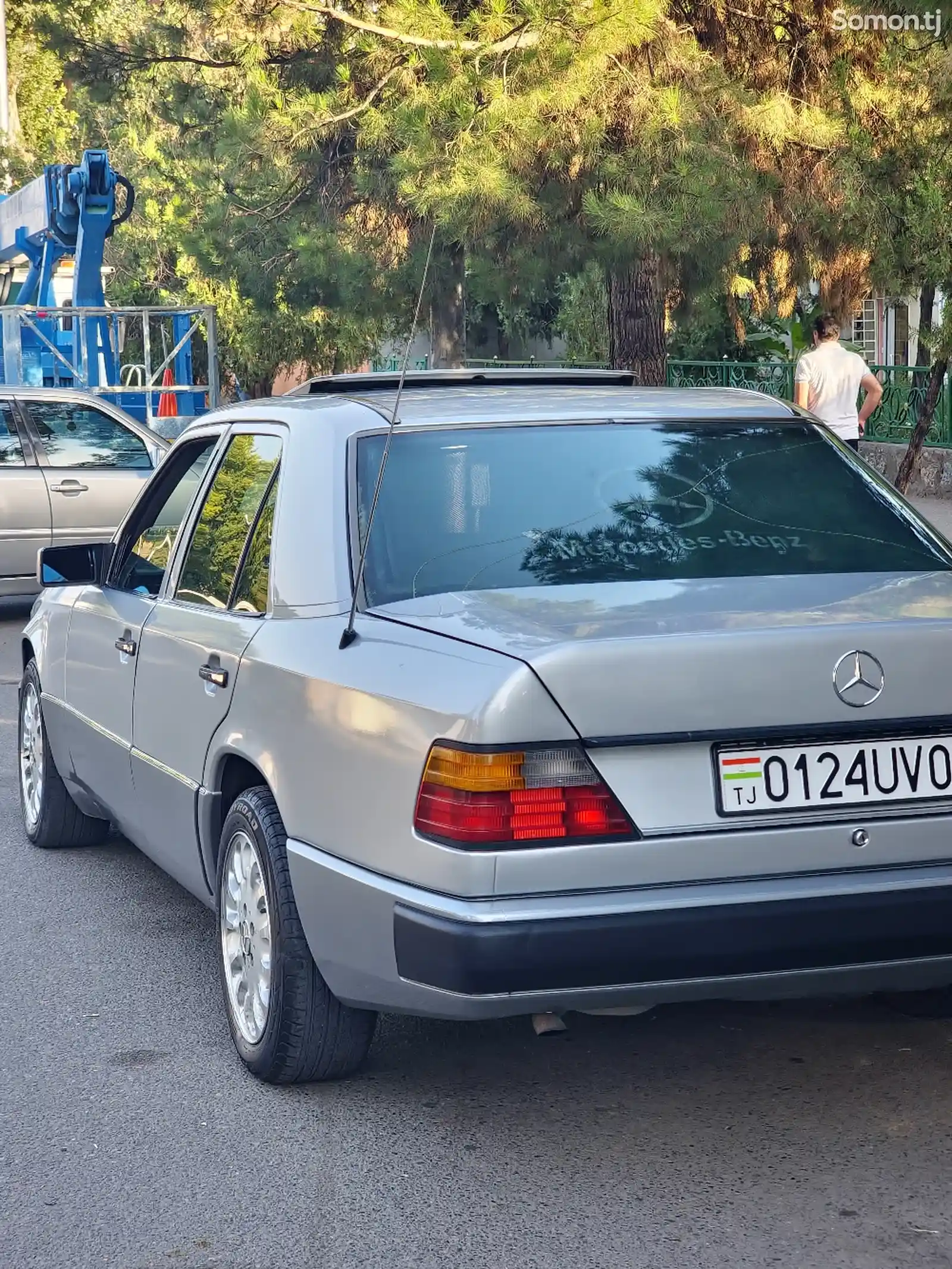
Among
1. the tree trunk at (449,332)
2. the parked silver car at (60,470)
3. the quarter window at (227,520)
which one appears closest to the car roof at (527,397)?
the quarter window at (227,520)

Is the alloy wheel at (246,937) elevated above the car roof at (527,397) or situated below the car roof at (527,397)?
below

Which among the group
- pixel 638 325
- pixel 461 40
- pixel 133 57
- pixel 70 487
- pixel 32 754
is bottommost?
pixel 32 754

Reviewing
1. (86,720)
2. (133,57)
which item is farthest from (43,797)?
(133,57)

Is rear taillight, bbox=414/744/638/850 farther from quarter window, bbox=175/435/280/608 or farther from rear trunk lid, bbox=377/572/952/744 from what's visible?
quarter window, bbox=175/435/280/608

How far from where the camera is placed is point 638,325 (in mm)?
15883

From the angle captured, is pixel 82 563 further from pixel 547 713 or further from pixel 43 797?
pixel 547 713

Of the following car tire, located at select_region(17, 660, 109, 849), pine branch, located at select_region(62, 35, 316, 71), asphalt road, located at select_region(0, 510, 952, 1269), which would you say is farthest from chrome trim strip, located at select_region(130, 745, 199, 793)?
pine branch, located at select_region(62, 35, 316, 71)

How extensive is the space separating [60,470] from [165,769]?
360 inches

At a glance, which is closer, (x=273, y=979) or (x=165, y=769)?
(x=273, y=979)

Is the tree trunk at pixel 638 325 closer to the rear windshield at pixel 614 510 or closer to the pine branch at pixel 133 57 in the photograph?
the pine branch at pixel 133 57

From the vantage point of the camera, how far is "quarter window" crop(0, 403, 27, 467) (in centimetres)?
1373

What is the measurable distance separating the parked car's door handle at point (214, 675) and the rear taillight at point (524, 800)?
111 cm

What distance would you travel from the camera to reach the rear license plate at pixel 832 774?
3688 millimetres

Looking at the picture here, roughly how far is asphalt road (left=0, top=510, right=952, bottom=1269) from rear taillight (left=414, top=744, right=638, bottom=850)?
0.76 m
